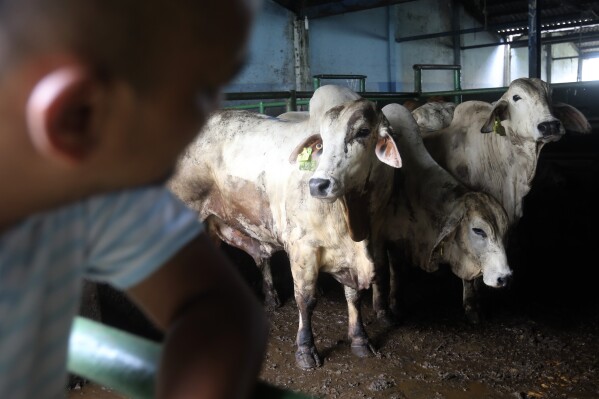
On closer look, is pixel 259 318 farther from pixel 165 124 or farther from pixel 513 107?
pixel 513 107

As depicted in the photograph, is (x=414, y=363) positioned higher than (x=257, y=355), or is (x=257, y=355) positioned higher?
(x=257, y=355)

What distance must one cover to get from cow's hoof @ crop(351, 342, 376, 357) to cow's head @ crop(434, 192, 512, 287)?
793mm

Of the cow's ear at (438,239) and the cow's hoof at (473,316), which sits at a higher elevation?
the cow's ear at (438,239)

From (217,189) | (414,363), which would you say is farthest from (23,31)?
(217,189)

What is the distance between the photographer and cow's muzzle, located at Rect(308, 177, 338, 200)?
2990 mm

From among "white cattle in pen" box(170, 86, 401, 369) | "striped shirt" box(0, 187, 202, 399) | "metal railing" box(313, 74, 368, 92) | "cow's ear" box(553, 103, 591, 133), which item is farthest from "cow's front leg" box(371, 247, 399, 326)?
"striped shirt" box(0, 187, 202, 399)

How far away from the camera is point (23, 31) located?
399 mm

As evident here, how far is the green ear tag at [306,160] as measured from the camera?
3367 mm

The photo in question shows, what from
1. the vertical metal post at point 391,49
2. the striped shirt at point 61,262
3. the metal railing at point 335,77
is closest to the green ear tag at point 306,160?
the striped shirt at point 61,262

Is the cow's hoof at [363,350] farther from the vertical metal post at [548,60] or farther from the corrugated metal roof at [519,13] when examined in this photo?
the vertical metal post at [548,60]

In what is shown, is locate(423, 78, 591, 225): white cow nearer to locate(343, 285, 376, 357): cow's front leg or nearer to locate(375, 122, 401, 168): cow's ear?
locate(375, 122, 401, 168): cow's ear

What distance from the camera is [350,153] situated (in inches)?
124

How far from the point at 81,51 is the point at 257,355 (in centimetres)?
40

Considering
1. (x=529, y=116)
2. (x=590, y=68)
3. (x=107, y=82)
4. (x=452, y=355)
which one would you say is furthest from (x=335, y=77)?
(x=590, y=68)
